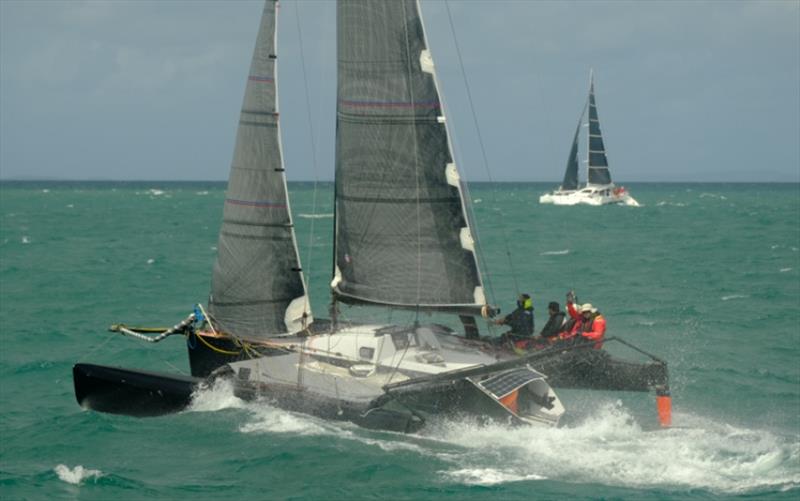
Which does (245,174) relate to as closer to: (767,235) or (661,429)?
(661,429)

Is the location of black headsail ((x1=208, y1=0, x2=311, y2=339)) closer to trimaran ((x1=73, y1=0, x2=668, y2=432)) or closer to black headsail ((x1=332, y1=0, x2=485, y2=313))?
trimaran ((x1=73, y1=0, x2=668, y2=432))

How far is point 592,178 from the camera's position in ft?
377

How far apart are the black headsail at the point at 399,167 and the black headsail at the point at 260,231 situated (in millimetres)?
1581

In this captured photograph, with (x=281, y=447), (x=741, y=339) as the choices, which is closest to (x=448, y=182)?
(x=281, y=447)

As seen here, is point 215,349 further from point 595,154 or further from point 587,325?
point 595,154

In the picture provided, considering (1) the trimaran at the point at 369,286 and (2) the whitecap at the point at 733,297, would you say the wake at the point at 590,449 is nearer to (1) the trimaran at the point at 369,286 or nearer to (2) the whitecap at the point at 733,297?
(1) the trimaran at the point at 369,286

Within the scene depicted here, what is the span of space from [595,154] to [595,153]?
15.2 inches

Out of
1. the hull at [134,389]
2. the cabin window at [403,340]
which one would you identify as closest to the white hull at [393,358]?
the cabin window at [403,340]

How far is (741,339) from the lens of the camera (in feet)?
101

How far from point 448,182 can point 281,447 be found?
17.9 feet

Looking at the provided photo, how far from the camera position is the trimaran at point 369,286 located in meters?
19.6

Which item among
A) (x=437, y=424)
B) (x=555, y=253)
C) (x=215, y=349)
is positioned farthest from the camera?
(x=555, y=253)

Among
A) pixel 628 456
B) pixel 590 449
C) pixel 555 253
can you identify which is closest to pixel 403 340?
pixel 590 449

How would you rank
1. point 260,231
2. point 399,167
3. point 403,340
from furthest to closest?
point 260,231 → point 403,340 → point 399,167
